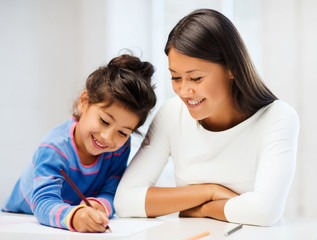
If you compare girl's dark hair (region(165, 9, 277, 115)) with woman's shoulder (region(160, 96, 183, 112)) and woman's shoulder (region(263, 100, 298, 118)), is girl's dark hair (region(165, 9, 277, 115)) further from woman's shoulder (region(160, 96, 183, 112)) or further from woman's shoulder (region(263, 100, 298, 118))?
woman's shoulder (region(160, 96, 183, 112))

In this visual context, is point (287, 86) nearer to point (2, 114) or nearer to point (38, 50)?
point (38, 50)

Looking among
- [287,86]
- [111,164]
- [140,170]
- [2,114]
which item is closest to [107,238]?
[140,170]

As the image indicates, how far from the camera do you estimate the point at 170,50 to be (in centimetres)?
134

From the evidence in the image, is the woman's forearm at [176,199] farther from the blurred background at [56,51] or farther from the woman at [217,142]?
the blurred background at [56,51]

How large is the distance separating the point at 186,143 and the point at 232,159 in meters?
0.17

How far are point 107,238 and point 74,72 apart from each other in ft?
6.06

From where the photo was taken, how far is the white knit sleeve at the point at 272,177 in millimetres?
1188

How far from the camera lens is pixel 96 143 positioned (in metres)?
1.39

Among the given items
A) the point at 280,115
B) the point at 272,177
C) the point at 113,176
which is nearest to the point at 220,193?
the point at 272,177

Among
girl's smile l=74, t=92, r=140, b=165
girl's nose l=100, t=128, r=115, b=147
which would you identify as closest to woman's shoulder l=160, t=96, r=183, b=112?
girl's smile l=74, t=92, r=140, b=165

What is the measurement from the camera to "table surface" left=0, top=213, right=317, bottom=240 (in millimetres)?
1051

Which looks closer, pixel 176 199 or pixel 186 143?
pixel 176 199

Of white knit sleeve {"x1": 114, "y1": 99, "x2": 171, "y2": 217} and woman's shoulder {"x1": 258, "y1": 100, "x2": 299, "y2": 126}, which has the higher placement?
woman's shoulder {"x1": 258, "y1": 100, "x2": 299, "y2": 126}

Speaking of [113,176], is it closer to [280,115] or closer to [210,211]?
[210,211]
